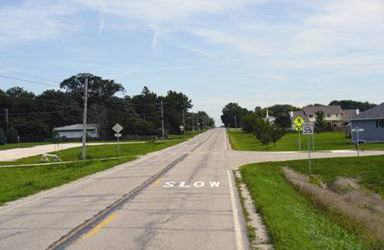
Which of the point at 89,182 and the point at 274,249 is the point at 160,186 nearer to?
the point at 89,182

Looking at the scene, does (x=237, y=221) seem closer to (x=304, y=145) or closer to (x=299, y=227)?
(x=299, y=227)

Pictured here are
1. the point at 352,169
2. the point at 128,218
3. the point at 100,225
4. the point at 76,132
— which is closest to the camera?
the point at 100,225

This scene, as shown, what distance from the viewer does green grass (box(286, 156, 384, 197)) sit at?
21.4 metres

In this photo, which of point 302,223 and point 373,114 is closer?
point 302,223

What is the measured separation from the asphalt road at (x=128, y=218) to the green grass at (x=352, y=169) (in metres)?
7.45

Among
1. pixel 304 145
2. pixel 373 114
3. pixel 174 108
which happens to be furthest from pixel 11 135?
pixel 373 114

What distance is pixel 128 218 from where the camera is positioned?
1085 cm

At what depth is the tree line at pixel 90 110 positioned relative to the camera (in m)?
104

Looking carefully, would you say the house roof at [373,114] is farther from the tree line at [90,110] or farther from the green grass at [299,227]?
the tree line at [90,110]

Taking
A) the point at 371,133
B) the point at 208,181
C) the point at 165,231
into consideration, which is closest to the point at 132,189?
the point at 208,181

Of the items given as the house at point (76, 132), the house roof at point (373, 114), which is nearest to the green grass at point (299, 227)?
the house roof at point (373, 114)

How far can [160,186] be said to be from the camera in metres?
17.4

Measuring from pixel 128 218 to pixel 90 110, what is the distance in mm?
109302

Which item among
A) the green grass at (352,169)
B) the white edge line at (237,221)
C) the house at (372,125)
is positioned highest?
the house at (372,125)
